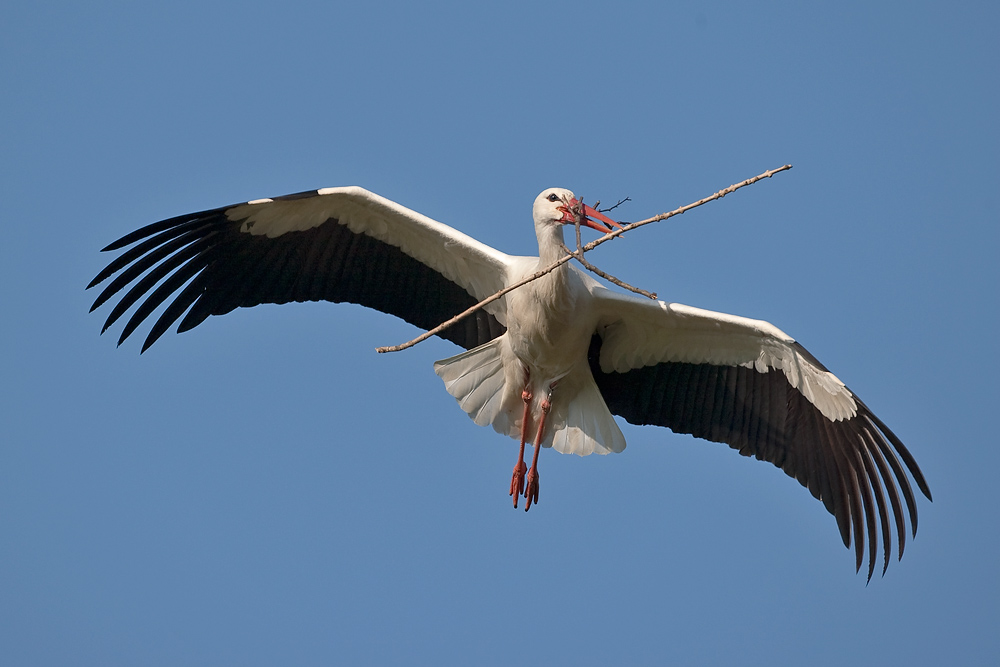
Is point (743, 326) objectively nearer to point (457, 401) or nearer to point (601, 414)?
point (601, 414)

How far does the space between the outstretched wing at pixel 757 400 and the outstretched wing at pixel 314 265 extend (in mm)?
925

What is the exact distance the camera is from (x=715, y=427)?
24.2ft

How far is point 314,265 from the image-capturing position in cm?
740

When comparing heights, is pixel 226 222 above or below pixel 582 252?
above

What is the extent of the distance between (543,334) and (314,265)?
1656 mm

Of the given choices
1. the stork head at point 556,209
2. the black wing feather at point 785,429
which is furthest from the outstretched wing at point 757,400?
the stork head at point 556,209

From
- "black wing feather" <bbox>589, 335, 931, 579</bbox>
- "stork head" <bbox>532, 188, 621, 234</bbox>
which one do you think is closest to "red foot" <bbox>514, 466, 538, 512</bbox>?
"black wing feather" <bbox>589, 335, 931, 579</bbox>

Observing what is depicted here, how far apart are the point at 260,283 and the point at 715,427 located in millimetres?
3191

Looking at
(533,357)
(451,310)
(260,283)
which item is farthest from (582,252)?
(260,283)

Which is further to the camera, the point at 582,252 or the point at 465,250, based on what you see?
the point at 465,250

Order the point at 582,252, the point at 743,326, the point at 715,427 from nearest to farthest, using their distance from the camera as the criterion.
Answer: the point at 582,252 < the point at 743,326 < the point at 715,427

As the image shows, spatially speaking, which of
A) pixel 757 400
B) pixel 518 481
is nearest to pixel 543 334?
pixel 518 481

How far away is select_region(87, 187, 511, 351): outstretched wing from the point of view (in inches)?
280

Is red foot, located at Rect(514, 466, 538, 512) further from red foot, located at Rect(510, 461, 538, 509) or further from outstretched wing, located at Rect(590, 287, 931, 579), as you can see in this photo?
outstretched wing, located at Rect(590, 287, 931, 579)
